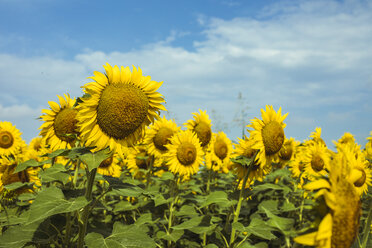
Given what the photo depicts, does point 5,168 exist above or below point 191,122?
below

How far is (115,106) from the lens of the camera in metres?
2.65

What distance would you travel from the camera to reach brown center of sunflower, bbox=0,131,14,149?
21.0 ft

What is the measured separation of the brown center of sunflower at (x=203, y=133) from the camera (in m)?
6.44

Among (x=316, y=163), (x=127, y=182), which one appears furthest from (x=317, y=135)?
(x=127, y=182)

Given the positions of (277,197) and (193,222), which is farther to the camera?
(277,197)

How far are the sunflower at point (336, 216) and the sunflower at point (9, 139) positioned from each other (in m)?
6.41

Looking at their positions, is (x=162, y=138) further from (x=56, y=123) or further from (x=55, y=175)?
(x=55, y=175)

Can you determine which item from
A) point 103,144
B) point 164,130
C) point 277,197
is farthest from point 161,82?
point 277,197

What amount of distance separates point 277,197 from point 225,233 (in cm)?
369

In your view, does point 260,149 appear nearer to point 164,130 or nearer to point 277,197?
point 164,130

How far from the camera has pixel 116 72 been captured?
2760mm

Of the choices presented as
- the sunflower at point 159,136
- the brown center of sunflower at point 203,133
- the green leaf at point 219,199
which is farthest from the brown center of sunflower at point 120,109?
the brown center of sunflower at point 203,133

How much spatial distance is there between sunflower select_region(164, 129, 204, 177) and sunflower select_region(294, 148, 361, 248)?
13.2ft

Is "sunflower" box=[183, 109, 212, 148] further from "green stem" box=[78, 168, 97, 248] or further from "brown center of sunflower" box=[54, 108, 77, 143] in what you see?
"green stem" box=[78, 168, 97, 248]
